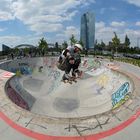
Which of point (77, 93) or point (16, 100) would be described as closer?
point (16, 100)

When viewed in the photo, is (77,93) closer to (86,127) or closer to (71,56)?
(86,127)

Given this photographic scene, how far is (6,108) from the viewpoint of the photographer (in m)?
14.0

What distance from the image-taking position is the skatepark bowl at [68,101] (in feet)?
36.9

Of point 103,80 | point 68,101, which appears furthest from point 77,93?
point 103,80

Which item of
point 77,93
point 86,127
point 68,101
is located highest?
point 86,127

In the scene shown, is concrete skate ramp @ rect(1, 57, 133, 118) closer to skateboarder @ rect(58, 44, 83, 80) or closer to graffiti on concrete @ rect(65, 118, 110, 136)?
graffiti on concrete @ rect(65, 118, 110, 136)

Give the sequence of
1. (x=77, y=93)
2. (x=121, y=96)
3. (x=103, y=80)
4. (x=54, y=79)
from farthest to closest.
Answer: (x=54, y=79), (x=103, y=80), (x=77, y=93), (x=121, y=96)

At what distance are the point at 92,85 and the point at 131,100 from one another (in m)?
13.7

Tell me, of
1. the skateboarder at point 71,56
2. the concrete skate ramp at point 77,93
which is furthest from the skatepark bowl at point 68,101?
the skateboarder at point 71,56

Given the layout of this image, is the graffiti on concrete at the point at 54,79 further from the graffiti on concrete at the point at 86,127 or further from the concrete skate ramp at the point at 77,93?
the graffiti on concrete at the point at 86,127

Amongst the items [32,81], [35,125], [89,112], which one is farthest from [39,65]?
[35,125]

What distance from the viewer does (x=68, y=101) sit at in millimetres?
23484

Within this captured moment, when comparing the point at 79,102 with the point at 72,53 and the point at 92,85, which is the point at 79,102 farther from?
the point at 72,53

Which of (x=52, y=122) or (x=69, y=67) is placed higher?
(x=69, y=67)
